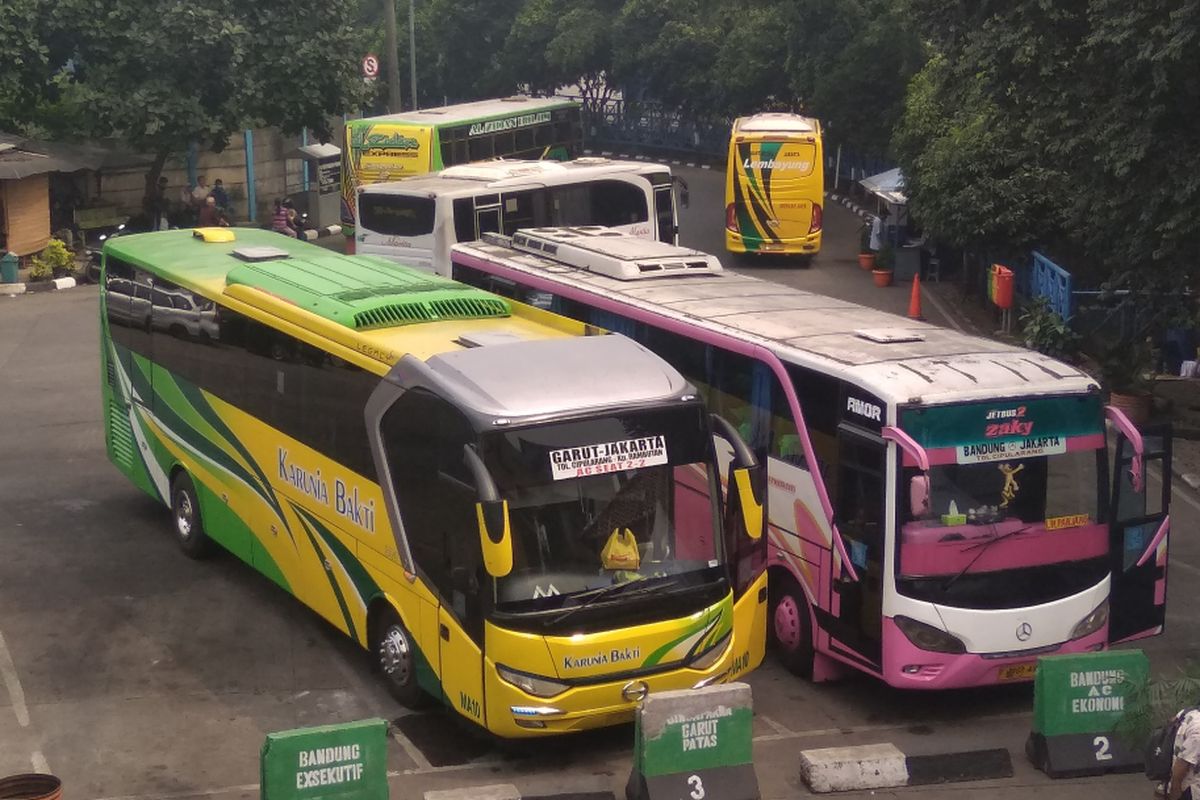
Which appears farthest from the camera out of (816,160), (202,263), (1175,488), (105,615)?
(816,160)

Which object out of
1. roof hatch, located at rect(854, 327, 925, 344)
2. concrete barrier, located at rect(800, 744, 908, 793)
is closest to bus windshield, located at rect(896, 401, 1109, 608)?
concrete barrier, located at rect(800, 744, 908, 793)

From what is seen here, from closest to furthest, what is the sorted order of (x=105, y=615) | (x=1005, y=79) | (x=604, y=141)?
(x=105, y=615)
(x=1005, y=79)
(x=604, y=141)

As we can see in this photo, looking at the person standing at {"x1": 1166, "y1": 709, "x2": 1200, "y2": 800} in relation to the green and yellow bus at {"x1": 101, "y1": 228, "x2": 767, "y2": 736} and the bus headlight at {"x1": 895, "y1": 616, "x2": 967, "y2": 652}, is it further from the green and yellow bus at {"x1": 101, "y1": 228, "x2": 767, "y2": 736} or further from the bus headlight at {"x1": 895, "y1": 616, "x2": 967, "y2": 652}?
the green and yellow bus at {"x1": 101, "y1": 228, "x2": 767, "y2": 736}

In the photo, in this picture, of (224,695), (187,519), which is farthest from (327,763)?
(187,519)

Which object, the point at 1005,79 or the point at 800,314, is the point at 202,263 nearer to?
the point at 800,314

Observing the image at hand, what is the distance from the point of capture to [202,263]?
48.6 feet

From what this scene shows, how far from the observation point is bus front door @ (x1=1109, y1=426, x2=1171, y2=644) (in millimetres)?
11219

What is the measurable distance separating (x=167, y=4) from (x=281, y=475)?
22.3 m

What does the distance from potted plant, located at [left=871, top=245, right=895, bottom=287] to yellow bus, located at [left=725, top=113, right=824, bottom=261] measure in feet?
5.21

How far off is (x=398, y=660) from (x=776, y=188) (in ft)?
72.1

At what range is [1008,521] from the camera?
10.8m

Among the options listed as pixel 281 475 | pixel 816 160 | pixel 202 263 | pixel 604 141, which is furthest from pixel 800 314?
pixel 604 141

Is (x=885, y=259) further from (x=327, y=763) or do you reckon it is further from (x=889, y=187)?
(x=327, y=763)

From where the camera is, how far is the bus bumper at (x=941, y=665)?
10719mm
